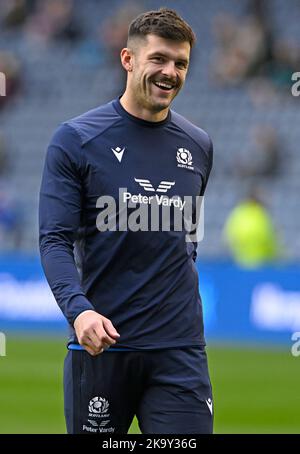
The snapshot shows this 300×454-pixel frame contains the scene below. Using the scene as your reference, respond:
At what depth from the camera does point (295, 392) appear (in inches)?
496

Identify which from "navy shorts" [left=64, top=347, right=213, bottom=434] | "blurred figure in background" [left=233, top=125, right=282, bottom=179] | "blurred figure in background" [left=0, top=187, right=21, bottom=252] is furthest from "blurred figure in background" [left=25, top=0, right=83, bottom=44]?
A: "navy shorts" [left=64, top=347, right=213, bottom=434]

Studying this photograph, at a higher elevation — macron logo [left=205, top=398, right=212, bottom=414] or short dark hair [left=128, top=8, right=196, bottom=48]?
short dark hair [left=128, top=8, right=196, bottom=48]

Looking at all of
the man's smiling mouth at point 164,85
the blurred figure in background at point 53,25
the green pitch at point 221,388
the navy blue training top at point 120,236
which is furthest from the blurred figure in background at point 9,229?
the man's smiling mouth at point 164,85

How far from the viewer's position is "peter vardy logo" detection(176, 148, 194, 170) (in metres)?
5.70

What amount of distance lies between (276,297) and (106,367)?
1067 cm

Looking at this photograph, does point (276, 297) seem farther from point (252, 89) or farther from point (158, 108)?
point (158, 108)

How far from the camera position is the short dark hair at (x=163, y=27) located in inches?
216

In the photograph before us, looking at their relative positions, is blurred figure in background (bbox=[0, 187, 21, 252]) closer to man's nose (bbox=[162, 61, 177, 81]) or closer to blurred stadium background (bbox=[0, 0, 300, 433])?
blurred stadium background (bbox=[0, 0, 300, 433])

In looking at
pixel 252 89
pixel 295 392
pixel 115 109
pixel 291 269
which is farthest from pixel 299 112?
pixel 115 109

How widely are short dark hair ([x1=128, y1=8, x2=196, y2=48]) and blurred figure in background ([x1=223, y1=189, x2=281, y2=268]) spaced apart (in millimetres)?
12871

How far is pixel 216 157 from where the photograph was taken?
2156 centimetres

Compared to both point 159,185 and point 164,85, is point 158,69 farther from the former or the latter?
point 159,185

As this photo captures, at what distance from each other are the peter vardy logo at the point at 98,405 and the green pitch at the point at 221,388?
4.46 meters

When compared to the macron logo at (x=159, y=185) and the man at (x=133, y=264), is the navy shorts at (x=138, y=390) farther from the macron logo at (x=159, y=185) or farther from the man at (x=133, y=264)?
the macron logo at (x=159, y=185)
